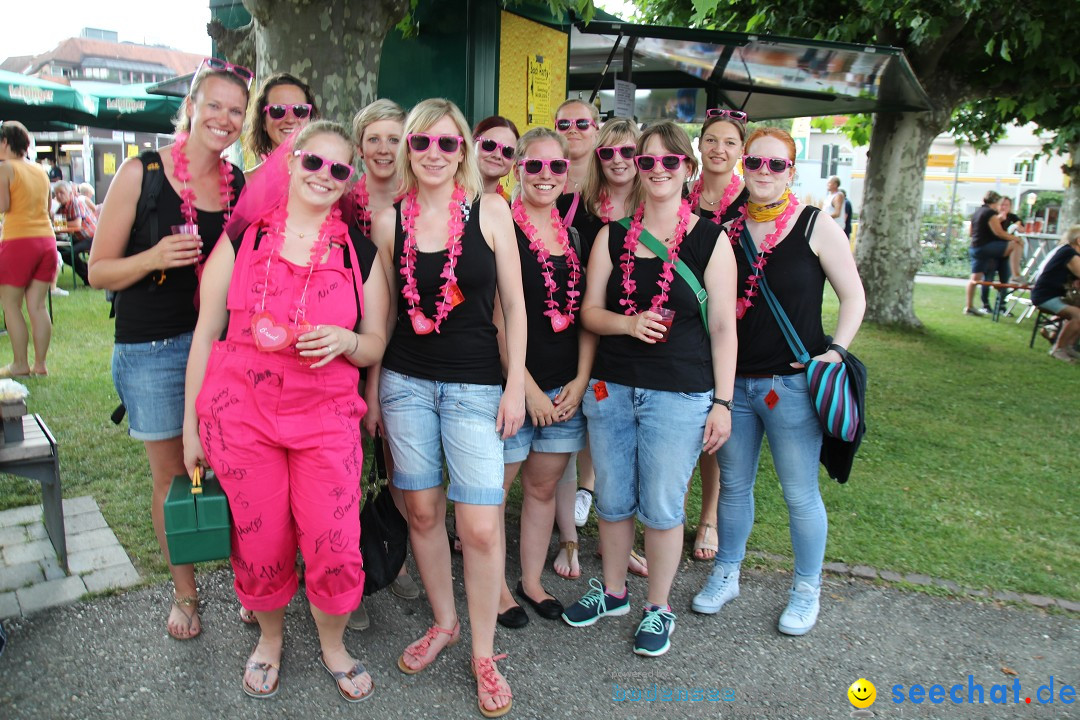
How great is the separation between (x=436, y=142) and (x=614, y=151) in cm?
97

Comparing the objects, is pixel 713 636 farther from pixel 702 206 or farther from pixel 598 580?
pixel 702 206

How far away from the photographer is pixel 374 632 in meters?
3.15

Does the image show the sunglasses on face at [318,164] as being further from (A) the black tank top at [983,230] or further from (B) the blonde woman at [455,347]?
(A) the black tank top at [983,230]

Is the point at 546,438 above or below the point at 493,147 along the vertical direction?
below

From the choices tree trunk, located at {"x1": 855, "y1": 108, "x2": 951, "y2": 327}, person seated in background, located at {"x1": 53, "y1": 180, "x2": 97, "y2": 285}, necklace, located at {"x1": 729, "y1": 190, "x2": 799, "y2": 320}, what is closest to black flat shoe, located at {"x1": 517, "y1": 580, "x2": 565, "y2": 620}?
necklace, located at {"x1": 729, "y1": 190, "x2": 799, "y2": 320}

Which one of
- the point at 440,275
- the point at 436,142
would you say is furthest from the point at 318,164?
the point at 440,275

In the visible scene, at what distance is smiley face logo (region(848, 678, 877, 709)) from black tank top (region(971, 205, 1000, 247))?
12827mm

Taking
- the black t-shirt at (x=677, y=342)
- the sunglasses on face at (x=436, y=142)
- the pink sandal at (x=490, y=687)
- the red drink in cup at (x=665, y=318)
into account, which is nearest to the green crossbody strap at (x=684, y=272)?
the black t-shirt at (x=677, y=342)

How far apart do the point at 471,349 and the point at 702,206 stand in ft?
5.17

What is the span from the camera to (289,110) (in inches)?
123

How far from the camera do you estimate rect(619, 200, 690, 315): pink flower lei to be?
9.41 feet

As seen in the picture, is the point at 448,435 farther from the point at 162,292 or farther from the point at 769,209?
the point at 769,209

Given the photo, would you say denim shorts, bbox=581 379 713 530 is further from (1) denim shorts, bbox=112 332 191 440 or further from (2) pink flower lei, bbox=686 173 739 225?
(1) denim shorts, bbox=112 332 191 440

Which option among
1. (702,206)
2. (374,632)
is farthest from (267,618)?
(702,206)
